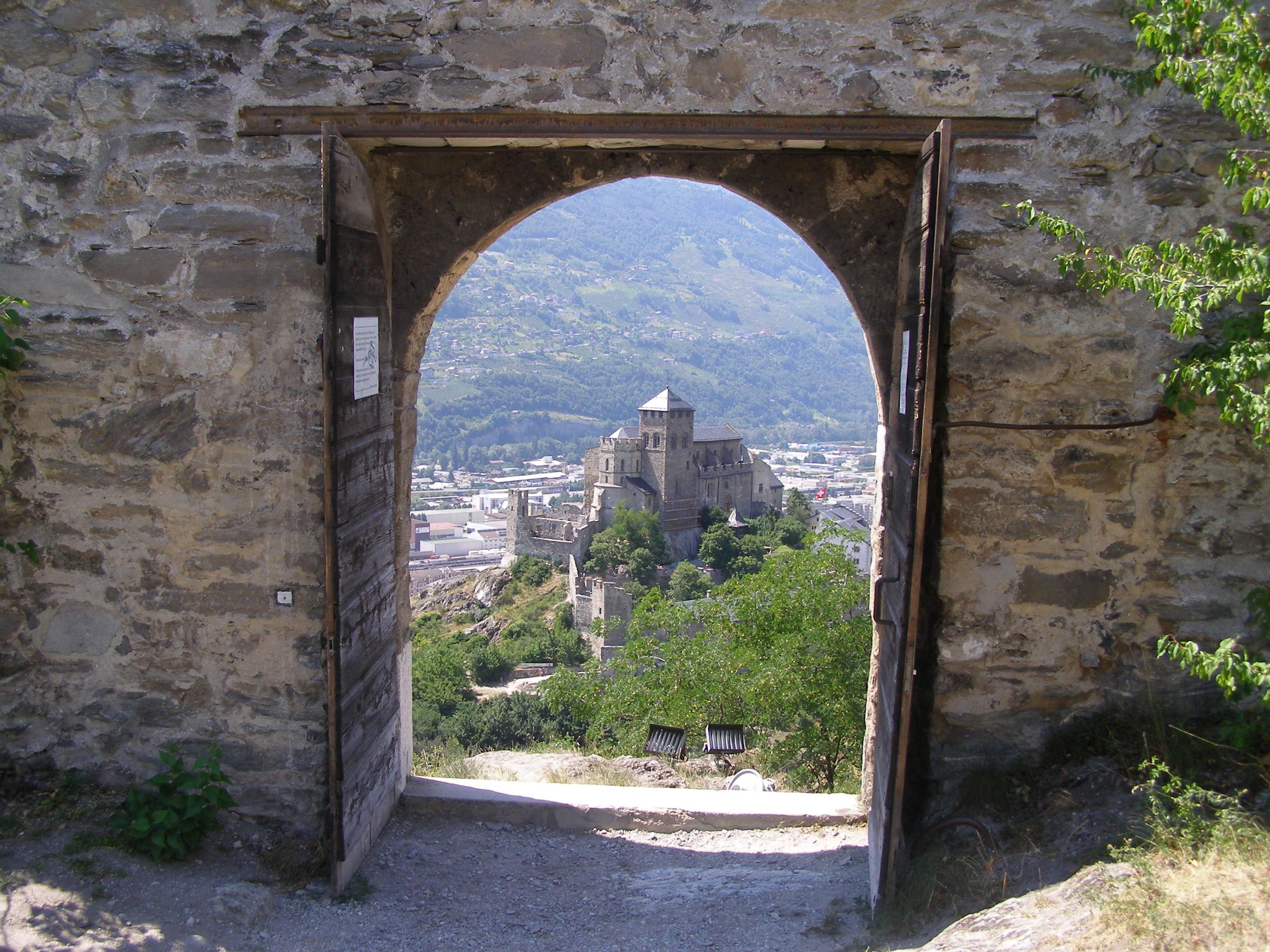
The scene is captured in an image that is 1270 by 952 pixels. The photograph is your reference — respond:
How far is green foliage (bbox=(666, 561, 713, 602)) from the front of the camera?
1367 inches

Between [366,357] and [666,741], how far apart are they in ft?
18.6

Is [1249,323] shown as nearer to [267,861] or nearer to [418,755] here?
[267,861]

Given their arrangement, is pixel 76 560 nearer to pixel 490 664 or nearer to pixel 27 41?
pixel 27 41

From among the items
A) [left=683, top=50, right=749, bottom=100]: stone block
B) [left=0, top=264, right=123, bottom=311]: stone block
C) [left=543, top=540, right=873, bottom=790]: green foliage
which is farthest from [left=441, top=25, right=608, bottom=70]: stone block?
[left=543, top=540, right=873, bottom=790]: green foliage

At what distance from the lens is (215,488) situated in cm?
317

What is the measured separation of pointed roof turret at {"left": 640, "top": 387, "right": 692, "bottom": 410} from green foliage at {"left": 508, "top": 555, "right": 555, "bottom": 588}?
12.3 metres

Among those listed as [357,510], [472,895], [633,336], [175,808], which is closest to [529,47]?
[357,510]

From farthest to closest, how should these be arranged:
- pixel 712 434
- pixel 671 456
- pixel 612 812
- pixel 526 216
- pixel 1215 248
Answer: pixel 712 434
pixel 671 456
pixel 612 812
pixel 526 216
pixel 1215 248

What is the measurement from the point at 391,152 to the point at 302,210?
50cm

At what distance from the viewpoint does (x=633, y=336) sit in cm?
10688

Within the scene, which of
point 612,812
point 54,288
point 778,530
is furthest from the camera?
point 778,530

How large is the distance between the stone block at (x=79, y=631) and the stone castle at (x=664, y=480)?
138ft

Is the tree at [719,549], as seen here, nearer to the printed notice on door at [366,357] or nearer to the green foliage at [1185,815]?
the printed notice on door at [366,357]

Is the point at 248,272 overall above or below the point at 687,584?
above
